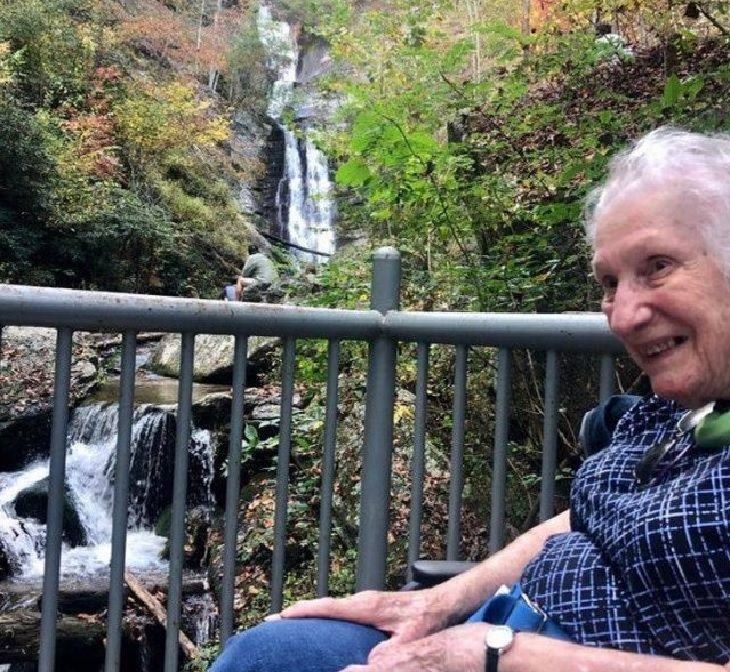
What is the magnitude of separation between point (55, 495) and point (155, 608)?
4010 mm

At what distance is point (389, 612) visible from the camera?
1415 millimetres

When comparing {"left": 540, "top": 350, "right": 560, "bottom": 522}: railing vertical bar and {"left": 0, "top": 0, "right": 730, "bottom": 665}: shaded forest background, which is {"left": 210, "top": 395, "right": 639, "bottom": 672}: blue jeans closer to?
{"left": 540, "top": 350, "right": 560, "bottom": 522}: railing vertical bar

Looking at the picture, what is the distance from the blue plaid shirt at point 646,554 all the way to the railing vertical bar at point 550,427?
464mm

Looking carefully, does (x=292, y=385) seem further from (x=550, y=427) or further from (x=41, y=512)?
(x=41, y=512)

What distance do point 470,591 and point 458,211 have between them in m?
3.10

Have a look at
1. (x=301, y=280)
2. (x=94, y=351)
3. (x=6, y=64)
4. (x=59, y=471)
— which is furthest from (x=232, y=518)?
(x=6, y=64)

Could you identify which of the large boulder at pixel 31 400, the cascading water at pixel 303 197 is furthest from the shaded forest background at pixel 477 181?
the cascading water at pixel 303 197

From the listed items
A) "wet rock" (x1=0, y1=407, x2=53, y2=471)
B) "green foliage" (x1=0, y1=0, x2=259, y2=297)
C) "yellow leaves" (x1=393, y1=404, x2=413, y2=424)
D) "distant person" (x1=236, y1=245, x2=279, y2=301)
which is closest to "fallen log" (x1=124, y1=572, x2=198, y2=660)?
"yellow leaves" (x1=393, y1=404, x2=413, y2=424)

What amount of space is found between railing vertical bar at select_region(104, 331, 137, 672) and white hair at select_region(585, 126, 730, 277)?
89cm

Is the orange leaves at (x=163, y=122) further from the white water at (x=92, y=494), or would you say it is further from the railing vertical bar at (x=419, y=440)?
the railing vertical bar at (x=419, y=440)

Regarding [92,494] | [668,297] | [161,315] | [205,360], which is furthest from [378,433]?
[205,360]

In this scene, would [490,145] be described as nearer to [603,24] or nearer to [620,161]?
[603,24]

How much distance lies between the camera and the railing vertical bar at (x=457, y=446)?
1.90 metres

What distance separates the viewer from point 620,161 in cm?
121
